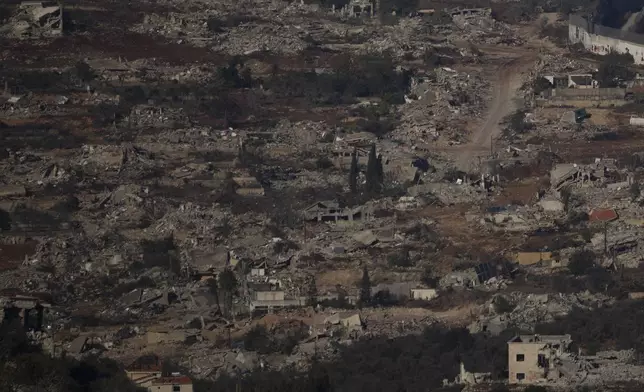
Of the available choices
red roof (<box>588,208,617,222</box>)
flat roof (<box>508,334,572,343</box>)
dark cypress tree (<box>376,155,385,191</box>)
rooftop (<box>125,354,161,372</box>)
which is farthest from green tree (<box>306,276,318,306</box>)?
dark cypress tree (<box>376,155,385,191</box>)

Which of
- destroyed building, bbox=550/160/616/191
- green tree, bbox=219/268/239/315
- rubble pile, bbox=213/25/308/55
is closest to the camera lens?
green tree, bbox=219/268/239/315

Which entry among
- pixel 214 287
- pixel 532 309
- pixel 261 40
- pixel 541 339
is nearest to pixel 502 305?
pixel 532 309

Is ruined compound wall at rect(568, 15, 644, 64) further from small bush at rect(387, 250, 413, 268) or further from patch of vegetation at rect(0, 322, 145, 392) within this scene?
patch of vegetation at rect(0, 322, 145, 392)

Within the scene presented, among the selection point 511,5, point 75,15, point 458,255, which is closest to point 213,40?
point 75,15

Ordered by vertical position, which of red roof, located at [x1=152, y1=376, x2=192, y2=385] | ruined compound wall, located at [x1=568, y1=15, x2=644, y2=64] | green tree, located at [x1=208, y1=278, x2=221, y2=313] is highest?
ruined compound wall, located at [x1=568, y1=15, x2=644, y2=64]

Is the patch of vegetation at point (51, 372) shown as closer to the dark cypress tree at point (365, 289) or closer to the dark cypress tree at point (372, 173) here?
the dark cypress tree at point (365, 289)

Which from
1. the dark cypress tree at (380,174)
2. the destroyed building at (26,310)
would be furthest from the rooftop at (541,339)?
the dark cypress tree at (380,174)

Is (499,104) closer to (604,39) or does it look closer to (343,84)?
(343,84)
